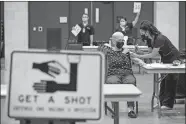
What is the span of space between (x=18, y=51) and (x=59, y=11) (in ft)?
44.8

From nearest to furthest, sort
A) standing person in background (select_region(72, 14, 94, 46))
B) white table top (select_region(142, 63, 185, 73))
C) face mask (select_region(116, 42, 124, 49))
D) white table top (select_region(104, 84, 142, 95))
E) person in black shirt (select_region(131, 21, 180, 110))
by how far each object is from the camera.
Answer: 1. white table top (select_region(104, 84, 142, 95))
2. white table top (select_region(142, 63, 185, 73))
3. face mask (select_region(116, 42, 124, 49))
4. person in black shirt (select_region(131, 21, 180, 110))
5. standing person in background (select_region(72, 14, 94, 46))

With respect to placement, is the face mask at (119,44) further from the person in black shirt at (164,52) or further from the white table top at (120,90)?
the white table top at (120,90)

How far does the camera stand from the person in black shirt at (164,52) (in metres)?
6.19

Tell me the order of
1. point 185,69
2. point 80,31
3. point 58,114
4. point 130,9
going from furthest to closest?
1. point 130,9
2. point 80,31
3. point 185,69
4. point 58,114

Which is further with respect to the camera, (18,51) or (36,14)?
(36,14)

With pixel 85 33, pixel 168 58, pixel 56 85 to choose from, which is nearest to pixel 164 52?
pixel 168 58

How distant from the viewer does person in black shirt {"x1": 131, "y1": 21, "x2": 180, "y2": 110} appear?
20.3 ft

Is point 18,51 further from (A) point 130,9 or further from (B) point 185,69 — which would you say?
(A) point 130,9

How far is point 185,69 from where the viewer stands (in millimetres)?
5352

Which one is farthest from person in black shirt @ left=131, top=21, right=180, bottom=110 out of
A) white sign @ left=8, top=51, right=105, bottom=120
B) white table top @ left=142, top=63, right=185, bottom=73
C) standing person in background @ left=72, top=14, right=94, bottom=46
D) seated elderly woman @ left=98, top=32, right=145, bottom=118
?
standing person in background @ left=72, top=14, right=94, bottom=46

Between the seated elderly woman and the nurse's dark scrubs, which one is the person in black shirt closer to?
the nurse's dark scrubs

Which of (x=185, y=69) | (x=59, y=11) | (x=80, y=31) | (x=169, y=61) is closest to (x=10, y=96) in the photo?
(x=185, y=69)

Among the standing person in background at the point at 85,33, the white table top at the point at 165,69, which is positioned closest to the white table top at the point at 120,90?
the white table top at the point at 165,69

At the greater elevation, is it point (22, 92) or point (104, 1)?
point (104, 1)
